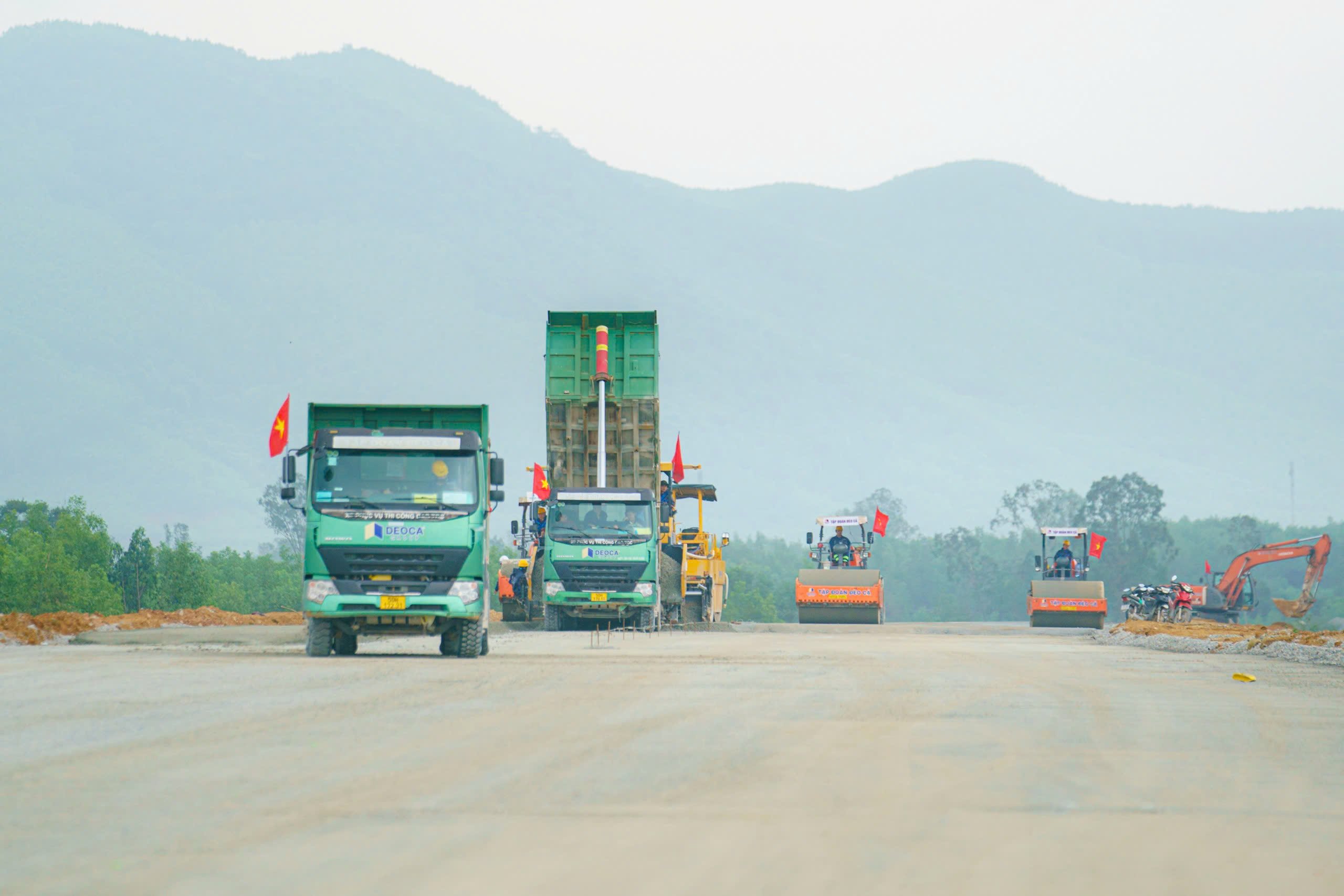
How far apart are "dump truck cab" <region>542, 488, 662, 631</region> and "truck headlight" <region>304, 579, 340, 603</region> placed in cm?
1319

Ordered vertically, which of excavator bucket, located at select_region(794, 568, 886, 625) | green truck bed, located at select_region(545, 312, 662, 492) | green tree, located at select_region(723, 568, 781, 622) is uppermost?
green truck bed, located at select_region(545, 312, 662, 492)

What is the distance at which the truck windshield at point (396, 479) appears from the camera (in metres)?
20.9

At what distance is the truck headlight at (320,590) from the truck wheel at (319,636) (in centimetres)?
63

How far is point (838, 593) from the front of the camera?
50.8m

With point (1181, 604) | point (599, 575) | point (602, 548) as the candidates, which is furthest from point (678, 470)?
point (1181, 604)

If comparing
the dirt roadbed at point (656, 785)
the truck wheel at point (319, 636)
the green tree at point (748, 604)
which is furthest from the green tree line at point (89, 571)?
the dirt roadbed at point (656, 785)

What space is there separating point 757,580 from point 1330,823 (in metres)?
162

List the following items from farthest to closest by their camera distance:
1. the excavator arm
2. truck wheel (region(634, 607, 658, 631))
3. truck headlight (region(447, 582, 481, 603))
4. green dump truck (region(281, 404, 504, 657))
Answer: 1. the excavator arm
2. truck wheel (region(634, 607, 658, 631))
3. truck headlight (region(447, 582, 481, 603))
4. green dump truck (region(281, 404, 504, 657))

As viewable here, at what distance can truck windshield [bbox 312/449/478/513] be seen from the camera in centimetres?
2092

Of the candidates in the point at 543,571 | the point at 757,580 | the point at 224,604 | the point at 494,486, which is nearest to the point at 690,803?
the point at 494,486

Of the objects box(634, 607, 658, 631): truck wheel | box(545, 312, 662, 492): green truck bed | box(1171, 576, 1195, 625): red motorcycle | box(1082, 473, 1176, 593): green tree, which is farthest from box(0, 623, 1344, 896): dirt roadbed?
box(1082, 473, 1176, 593): green tree

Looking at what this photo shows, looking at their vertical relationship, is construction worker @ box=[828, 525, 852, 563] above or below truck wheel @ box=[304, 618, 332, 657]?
above

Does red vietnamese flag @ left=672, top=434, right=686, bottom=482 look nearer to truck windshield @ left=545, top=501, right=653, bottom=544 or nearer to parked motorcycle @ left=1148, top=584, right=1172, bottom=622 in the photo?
truck windshield @ left=545, top=501, right=653, bottom=544

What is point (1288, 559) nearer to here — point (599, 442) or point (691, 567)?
point (691, 567)
